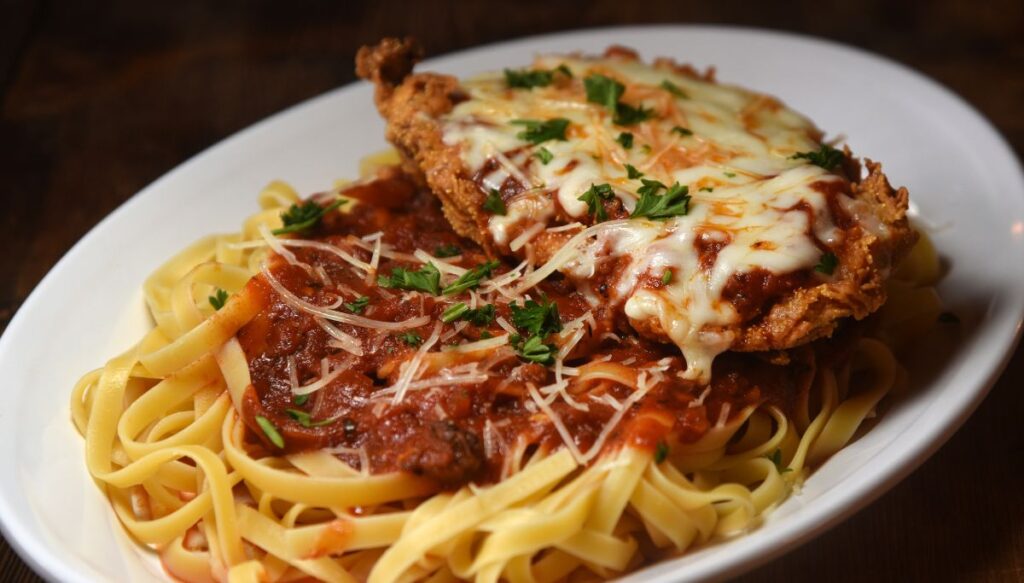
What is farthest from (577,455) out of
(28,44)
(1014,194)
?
(28,44)

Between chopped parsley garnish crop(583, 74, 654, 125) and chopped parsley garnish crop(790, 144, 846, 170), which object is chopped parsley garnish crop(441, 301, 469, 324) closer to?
chopped parsley garnish crop(583, 74, 654, 125)

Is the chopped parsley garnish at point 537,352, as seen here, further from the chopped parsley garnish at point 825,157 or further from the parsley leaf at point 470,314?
Result: the chopped parsley garnish at point 825,157

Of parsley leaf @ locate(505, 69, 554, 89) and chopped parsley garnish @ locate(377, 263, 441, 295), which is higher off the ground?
parsley leaf @ locate(505, 69, 554, 89)

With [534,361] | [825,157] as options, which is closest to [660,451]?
[534,361]


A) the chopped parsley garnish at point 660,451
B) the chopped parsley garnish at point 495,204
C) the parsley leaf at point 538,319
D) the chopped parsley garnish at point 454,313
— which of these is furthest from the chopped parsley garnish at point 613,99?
the chopped parsley garnish at point 660,451

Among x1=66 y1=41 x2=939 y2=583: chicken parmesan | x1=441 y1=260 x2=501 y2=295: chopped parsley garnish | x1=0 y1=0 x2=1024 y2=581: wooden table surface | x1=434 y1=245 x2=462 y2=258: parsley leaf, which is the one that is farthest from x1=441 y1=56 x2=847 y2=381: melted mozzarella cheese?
x1=0 y1=0 x2=1024 y2=581: wooden table surface
